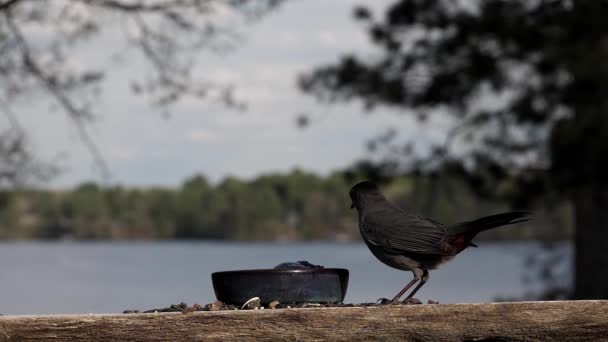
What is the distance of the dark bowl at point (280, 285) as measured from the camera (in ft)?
9.53

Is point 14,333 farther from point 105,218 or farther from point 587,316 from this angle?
point 105,218

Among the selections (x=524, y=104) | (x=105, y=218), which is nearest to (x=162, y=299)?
(x=524, y=104)

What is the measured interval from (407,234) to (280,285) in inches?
31.0

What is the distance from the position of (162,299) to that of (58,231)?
22330 mm

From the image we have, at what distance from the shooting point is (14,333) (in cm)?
256

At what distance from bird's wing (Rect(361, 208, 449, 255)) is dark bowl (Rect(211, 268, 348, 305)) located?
0.60 metres

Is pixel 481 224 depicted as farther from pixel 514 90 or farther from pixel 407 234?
pixel 514 90

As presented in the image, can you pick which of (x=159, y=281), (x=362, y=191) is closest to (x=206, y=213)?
(x=159, y=281)

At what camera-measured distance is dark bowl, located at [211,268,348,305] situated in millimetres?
2904

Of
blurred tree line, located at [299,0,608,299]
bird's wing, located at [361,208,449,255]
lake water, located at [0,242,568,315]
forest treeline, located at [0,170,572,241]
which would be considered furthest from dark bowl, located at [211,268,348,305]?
forest treeline, located at [0,170,572,241]

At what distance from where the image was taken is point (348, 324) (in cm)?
267

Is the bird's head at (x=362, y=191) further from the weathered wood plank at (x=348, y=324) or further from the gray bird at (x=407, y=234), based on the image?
the weathered wood plank at (x=348, y=324)

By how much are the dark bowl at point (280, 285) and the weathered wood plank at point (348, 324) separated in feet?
0.85

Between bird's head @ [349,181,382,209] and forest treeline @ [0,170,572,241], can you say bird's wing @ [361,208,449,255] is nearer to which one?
bird's head @ [349,181,382,209]
